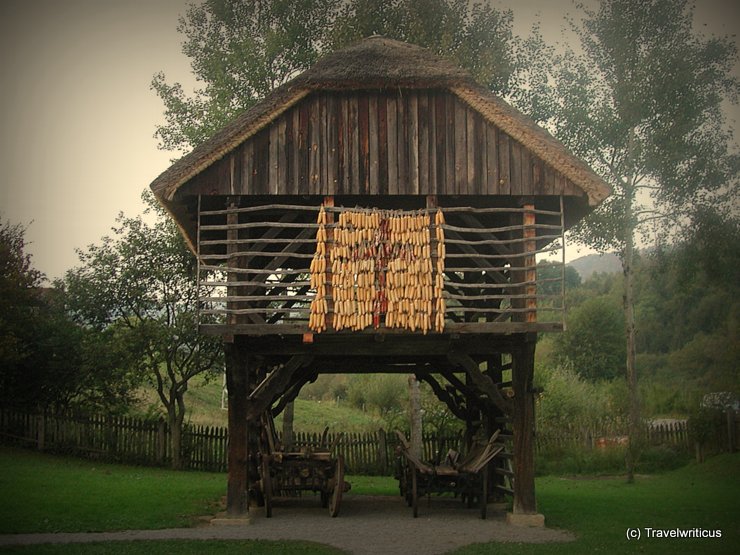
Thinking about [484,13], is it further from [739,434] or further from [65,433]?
[65,433]

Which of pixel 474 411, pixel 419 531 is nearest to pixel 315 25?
pixel 474 411

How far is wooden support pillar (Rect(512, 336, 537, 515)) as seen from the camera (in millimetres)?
16469

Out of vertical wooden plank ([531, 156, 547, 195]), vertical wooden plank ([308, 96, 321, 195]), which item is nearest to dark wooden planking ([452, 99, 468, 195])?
vertical wooden plank ([531, 156, 547, 195])

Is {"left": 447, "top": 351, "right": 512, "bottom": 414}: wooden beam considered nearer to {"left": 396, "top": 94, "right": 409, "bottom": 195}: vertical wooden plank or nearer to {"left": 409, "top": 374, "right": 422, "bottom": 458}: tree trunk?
{"left": 396, "top": 94, "right": 409, "bottom": 195}: vertical wooden plank

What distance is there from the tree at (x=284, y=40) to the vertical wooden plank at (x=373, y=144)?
46.9 ft

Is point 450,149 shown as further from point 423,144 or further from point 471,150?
point 423,144

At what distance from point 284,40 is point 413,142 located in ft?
52.9

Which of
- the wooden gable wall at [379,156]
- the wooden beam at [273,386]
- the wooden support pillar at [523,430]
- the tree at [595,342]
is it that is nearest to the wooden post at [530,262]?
the wooden gable wall at [379,156]

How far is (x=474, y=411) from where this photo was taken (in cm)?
2127

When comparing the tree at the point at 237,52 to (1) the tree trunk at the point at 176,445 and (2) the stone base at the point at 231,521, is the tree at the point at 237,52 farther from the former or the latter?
(2) the stone base at the point at 231,521

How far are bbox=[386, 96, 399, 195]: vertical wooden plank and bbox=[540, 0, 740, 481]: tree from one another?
17.3 meters

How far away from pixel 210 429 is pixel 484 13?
1717 cm

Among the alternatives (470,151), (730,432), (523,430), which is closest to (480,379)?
(523,430)

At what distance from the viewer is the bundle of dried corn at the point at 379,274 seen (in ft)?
50.6
